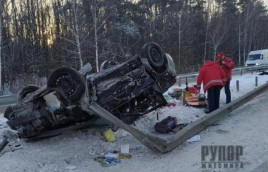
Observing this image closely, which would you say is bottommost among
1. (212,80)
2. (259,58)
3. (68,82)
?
(259,58)

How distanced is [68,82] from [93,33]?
19.0 metres

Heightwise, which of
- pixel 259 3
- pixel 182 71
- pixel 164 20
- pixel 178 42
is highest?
pixel 259 3

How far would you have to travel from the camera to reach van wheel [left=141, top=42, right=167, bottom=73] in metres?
5.62

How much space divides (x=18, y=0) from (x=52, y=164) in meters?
A: 27.3

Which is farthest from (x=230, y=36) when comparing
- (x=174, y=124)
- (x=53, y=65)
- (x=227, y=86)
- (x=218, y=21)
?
(x=174, y=124)

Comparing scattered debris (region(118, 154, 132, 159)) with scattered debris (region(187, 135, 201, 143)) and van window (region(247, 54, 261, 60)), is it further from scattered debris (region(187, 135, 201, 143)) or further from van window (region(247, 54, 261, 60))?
van window (region(247, 54, 261, 60))

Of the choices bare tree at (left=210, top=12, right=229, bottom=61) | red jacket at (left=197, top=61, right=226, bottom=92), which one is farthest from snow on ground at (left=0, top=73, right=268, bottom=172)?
bare tree at (left=210, top=12, right=229, bottom=61)

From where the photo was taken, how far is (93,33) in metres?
23.3

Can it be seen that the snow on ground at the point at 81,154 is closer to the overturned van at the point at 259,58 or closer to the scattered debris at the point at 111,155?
the scattered debris at the point at 111,155

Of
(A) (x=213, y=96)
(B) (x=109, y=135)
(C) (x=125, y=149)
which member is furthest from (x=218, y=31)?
(C) (x=125, y=149)

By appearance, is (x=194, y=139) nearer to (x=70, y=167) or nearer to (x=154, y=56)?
(x=154, y=56)

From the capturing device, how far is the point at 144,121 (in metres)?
6.57

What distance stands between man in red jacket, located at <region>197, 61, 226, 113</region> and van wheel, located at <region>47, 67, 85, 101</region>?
129 inches

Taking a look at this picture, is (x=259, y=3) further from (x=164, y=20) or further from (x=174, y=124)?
(x=174, y=124)
